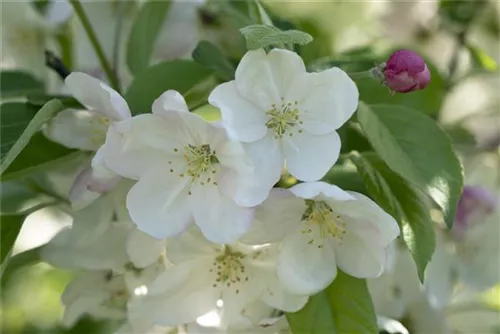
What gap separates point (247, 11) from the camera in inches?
28.2

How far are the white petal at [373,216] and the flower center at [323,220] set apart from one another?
22mm

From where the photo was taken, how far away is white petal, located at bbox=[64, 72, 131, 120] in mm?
587

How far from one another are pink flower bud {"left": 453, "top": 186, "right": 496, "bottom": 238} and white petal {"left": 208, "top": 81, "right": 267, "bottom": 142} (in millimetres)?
309

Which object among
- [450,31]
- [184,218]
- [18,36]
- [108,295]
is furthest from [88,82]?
[450,31]

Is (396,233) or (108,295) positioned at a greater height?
(396,233)

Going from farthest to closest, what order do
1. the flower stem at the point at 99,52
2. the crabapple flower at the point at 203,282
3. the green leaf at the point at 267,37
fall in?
the flower stem at the point at 99,52 < the crabapple flower at the point at 203,282 < the green leaf at the point at 267,37

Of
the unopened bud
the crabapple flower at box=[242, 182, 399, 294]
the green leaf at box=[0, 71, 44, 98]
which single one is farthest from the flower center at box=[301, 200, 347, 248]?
the green leaf at box=[0, 71, 44, 98]

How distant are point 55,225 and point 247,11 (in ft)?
1.86

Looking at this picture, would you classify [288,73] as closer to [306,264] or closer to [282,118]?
[282,118]

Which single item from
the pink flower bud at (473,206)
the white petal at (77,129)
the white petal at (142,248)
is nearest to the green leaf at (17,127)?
the white petal at (77,129)

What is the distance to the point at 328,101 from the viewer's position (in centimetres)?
60

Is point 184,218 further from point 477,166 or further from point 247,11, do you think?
point 477,166

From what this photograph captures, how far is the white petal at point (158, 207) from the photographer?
0.60 m

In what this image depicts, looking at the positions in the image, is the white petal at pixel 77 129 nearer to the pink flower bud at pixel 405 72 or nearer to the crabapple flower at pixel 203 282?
the crabapple flower at pixel 203 282
